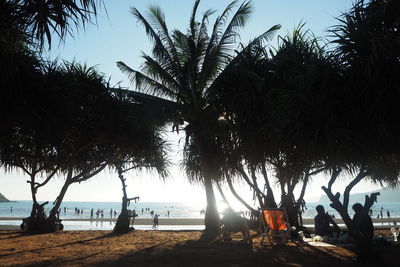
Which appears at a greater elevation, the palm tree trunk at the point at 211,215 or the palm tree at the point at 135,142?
the palm tree at the point at 135,142

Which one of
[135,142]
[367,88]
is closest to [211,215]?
[135,142]

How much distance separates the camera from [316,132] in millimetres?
5789

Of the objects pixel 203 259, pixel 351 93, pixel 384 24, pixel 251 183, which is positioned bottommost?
pixel 203 259

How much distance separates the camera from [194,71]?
36.2 ft

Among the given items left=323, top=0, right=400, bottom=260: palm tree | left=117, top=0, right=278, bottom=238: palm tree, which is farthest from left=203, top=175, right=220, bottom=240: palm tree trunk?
left=323, top=0, right=400, bottom=260: palm tree

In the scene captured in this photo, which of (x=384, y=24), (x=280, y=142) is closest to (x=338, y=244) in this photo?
(x=280, y=142)

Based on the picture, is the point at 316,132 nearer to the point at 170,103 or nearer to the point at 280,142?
the point at 280,142

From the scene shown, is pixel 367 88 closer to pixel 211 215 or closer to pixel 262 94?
pixel 262 94

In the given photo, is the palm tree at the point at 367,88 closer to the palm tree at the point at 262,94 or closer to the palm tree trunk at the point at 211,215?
the palm tree at the point at 262,94

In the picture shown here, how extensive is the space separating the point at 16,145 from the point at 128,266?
7797 mm

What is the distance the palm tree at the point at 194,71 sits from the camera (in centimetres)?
1091

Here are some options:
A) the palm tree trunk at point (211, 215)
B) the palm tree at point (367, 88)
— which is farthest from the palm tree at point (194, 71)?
the palm tree at point (367, 88)

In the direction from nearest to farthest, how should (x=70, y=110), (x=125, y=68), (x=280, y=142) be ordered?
(x=280, y=142), (x=70, y=110), (x=125, y=68)

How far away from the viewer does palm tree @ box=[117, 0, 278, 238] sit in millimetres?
10914
